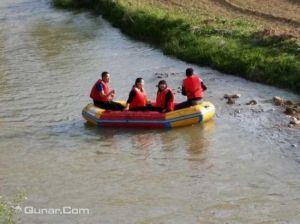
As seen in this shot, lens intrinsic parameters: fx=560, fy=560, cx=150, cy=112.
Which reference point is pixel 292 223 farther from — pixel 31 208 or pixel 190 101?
pixel 190 101

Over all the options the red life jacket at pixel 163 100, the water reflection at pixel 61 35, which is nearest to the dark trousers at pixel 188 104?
the red life jacket at pixel 163 100

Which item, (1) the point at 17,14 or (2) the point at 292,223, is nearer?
(2) the point at 292,223

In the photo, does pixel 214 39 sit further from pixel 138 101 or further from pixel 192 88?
pixel 138 101

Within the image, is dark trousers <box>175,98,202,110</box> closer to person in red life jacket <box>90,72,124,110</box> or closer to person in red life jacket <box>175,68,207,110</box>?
person in red life jacket <box>175,68,207,110</box>

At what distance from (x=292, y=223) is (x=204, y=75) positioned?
907 centimetres

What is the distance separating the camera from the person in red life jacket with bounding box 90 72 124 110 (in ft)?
43.6

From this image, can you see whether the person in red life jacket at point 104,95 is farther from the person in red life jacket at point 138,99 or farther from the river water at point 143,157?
the river water at point 143,157

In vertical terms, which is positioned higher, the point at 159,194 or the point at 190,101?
the point at 190,101

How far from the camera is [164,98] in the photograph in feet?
42.1

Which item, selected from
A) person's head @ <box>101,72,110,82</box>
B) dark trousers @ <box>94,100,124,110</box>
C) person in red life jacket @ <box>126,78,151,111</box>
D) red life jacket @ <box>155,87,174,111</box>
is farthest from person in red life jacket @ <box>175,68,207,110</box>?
person's head @ <box>101,72,110,82</box>

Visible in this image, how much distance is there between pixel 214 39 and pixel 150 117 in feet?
22.8

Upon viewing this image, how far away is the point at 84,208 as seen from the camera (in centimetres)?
905

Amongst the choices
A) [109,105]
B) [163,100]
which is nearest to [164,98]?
[163,100]

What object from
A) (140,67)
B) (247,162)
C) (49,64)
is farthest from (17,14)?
(247,162)
